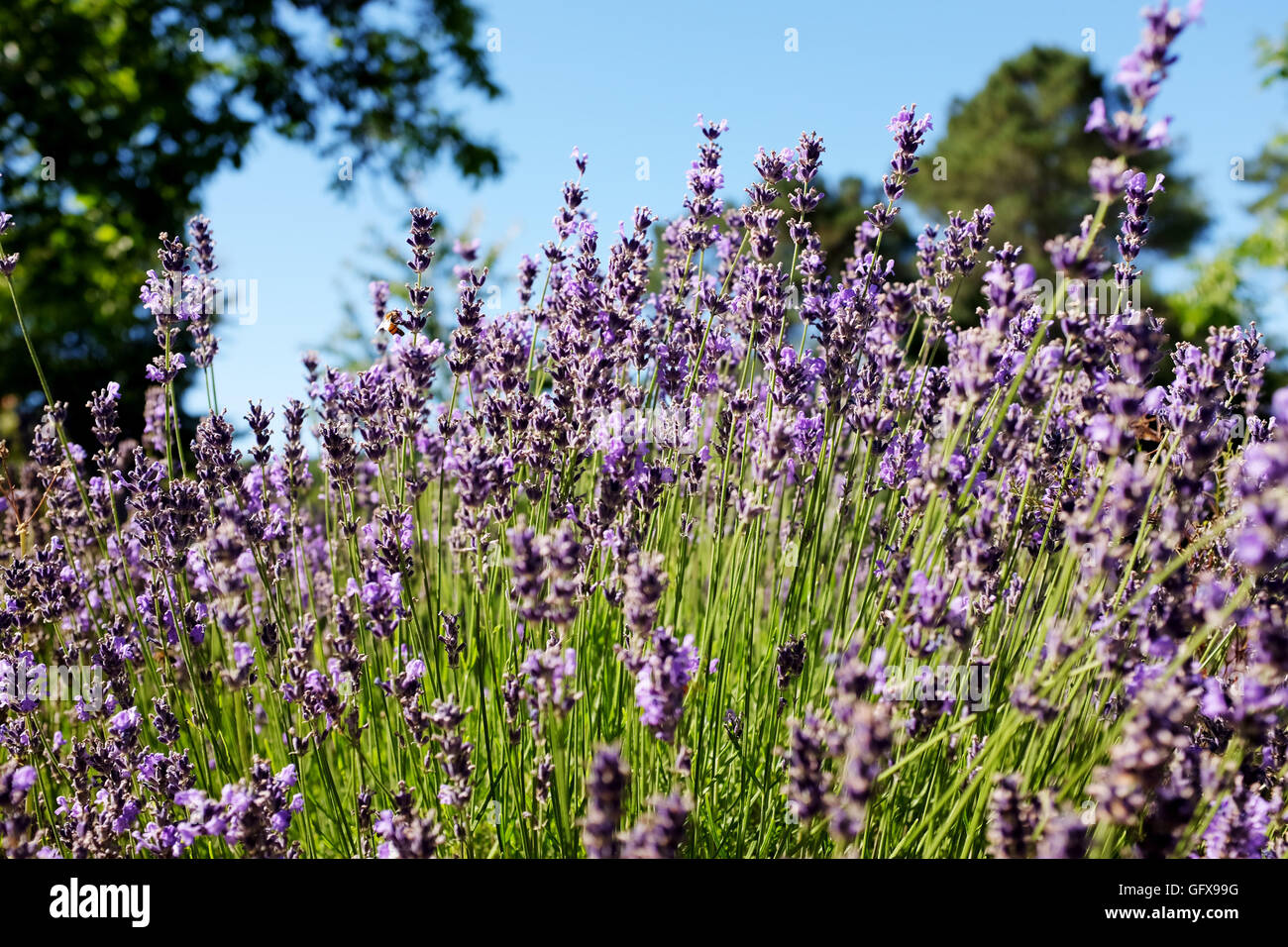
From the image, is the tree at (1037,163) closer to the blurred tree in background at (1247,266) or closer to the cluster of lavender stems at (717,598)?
the blurred tree in background at (1247,266)

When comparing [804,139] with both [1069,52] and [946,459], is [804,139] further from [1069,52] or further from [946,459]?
[1069,52]

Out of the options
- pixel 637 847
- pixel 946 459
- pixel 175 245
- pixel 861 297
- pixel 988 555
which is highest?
pixel 175 245

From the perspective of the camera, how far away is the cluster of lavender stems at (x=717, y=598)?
151 centimetres

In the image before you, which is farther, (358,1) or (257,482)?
(358,1)

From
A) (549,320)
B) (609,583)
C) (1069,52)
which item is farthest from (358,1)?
(1069,52)

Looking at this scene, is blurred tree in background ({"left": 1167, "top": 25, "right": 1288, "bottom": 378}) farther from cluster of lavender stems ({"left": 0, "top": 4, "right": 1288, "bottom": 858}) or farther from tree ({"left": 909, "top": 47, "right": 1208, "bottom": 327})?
cluster of lavender stems ({"left": 0, "top": 4, "right": 1288, "bottom": 858})

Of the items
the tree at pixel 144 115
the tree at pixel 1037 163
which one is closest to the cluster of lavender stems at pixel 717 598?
the tree at pixel 144 115

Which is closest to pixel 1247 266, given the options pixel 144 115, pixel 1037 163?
pixel 1037 163

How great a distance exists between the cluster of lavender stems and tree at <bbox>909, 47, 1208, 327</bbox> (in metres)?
22.2

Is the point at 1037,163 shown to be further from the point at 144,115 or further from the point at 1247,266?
the point at 144,115

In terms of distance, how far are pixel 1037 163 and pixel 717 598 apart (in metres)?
25.3

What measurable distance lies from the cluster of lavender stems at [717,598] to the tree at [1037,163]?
22219 millimetres

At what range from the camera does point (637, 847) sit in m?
1.29
